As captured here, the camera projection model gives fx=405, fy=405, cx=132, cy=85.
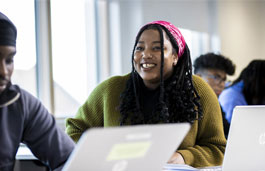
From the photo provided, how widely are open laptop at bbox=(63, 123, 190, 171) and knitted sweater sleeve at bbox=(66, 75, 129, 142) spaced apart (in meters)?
0.89

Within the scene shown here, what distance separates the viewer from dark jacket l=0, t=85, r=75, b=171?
127cm

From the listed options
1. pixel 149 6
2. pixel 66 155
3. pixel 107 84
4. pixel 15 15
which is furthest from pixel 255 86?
pixel 66 155

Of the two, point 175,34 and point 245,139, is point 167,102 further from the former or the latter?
point 245,139

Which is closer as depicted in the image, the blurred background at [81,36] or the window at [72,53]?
the blurred background at [81,36]

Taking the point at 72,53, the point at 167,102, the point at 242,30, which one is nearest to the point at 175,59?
the point at 167,102

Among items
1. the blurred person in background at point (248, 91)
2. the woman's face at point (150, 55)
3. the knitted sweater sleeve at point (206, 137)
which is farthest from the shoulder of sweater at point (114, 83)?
the blurred person in background at point (248, 91)

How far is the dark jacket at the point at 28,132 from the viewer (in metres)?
1.27

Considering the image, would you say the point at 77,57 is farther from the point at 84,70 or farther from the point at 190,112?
the point at 190,112

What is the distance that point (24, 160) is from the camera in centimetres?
145

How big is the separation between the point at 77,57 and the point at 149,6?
95 centimetres

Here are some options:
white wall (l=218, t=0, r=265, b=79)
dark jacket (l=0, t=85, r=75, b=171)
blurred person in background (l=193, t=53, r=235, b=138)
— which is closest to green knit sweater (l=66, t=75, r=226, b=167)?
dark jacket (l=0, t=85, r=75, b=171)

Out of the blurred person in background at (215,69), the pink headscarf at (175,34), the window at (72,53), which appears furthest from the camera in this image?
the window at (72,53)

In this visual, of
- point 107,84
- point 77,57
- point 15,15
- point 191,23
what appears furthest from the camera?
point 191,23

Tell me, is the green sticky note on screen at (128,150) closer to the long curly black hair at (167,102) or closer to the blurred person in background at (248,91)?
the long curly black hair at (167,102)
